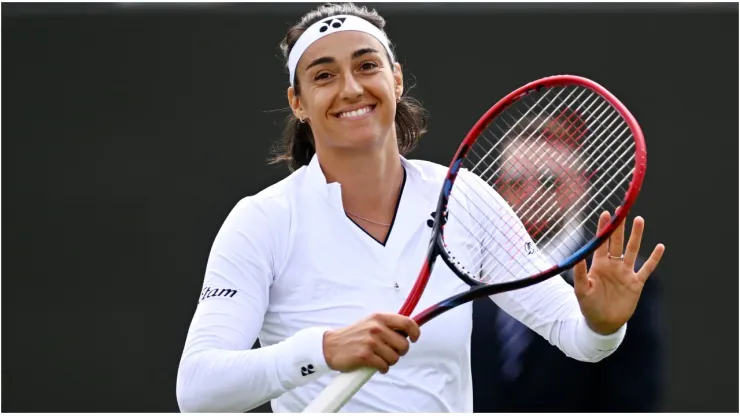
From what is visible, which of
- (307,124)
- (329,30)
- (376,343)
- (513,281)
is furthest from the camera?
(307,124)

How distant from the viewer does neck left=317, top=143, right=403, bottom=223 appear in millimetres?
2348

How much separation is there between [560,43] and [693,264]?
86 centimetres

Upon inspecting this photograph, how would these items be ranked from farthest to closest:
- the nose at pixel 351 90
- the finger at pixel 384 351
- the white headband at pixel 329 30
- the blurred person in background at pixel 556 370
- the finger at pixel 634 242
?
the blurred person in background at pixel 556 370 → the white headband at pixel 329 30 → the nose at pixel 351 90 → the finger at pixel 634 242 → the finger at pixel 384 351

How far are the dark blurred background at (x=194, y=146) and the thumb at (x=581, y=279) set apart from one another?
1989 millimetres

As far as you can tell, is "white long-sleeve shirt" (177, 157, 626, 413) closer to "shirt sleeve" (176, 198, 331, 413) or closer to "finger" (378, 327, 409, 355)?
"shirt sleeve" (176, 198, 331, 413)

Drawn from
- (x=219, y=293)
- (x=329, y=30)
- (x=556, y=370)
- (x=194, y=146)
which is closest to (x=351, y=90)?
(x=329, y=30)

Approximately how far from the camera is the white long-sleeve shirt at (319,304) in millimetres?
2129

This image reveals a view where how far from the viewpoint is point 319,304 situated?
224cm

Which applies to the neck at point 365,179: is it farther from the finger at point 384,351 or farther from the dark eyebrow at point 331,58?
the finger at point 384,351

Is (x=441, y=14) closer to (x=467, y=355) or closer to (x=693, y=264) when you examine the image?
(x=693, y=264)

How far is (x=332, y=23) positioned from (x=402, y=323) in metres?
0.66

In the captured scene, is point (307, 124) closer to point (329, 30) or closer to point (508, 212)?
point (329, 30)

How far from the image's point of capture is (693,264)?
4.18 m

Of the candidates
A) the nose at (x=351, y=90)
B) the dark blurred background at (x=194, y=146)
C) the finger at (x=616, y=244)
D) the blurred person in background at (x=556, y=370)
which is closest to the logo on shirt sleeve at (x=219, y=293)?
the nose at (x=351, y=90)
